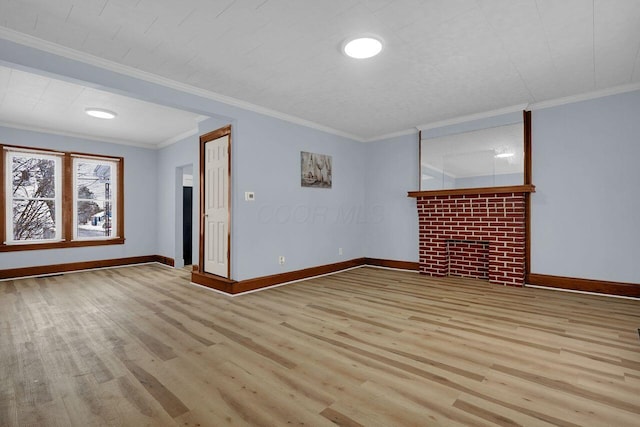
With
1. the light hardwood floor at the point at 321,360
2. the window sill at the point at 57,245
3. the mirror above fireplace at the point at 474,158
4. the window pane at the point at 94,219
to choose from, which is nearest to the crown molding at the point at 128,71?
the mirror above fireplace at the point at 474,158

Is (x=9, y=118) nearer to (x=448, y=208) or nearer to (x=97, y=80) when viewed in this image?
(x=97, y=80)

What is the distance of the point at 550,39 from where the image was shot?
2762 mm

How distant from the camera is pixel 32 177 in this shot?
18.1 ft

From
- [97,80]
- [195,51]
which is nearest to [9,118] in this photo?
[97,80]

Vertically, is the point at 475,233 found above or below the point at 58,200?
below

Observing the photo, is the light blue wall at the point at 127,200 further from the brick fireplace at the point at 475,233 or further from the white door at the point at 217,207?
the brick fireplace at the point at 475,233

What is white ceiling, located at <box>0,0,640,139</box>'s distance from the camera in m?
2.33

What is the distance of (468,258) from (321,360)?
3.76 metres

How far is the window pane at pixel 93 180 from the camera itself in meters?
6.04

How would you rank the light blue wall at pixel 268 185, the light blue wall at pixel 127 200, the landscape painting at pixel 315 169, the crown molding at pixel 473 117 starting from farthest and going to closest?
1. the light blue wall at pixel 127 200
2. the landscape painting at pixel 315 169
3. the crown molding at pixel 473 117
4. the light blue wall at pixel 268 185

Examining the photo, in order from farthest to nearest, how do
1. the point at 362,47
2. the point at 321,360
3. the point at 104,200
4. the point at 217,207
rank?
the point at 104,200
the point at 217,207
the point at 362,47
the point at 321,360

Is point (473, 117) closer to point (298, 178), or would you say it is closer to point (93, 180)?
point (298, 178)

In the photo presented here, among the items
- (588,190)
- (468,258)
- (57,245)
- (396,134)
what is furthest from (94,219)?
(588,190)

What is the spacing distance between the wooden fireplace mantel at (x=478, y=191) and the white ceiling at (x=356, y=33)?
121 cm
